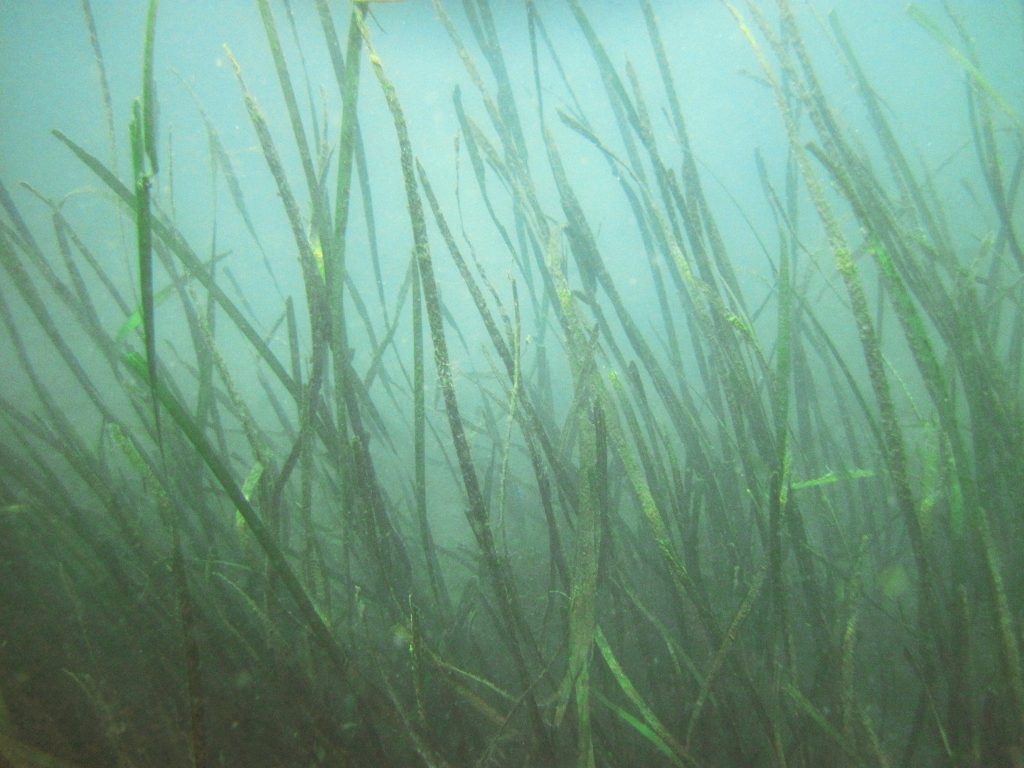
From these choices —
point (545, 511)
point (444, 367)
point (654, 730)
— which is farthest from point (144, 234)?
point (654, 730)

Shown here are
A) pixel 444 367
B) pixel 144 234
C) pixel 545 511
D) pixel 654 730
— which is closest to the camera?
pixel 144 234

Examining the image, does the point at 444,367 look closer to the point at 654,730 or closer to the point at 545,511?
the point at 545,511

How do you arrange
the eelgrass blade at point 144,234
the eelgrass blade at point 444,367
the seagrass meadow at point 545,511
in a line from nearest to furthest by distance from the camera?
1. the eelgrass blade at point 144,234
2. the eelgrass blade at point 444,367
3. the seagrass meadow at point 545,511

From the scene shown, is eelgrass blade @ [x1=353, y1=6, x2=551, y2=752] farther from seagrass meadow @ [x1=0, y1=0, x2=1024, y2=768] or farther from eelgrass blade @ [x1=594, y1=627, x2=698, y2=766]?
eelgrass blade @ [x1=594, y1=627, x2=698, y2=766]

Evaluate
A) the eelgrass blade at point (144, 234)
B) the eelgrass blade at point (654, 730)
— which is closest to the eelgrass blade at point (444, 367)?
the eelgrass blade at point (654, 730)

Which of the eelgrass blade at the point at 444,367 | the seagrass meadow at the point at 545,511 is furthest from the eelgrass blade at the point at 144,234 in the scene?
the eelgrass blade at the point at 444,367

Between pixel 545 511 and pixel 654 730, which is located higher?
pixel 545 511

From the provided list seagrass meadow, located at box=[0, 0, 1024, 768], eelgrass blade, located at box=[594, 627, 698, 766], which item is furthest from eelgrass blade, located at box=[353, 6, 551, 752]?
eelgrass blade, located at box=[594, 627, 698, 766]

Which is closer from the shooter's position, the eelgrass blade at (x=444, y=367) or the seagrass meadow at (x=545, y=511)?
the eelgrass blade at (x=444, y=367)

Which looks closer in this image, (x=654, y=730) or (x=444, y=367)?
(x=444, y=367)

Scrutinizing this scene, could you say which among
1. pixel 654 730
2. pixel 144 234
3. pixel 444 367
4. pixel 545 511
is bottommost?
pixel 654 730

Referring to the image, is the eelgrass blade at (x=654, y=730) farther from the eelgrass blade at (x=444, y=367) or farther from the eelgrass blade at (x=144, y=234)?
the eelgrass blade at (x=144, y=234)

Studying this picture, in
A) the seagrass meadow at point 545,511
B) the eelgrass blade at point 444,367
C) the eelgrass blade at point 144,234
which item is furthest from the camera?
the seagrass meadow at point 545,511

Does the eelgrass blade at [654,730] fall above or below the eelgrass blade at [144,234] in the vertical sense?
below
